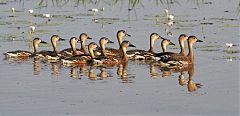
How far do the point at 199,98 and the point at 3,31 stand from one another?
26.4ft

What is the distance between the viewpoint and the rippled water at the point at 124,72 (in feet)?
37.4

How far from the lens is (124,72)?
1495 centimetres

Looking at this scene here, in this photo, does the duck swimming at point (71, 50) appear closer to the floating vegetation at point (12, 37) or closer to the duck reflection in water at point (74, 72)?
the duck reflection in water at point (74, 72)

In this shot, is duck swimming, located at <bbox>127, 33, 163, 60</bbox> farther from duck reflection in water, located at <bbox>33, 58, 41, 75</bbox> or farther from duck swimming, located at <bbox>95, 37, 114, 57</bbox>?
duck reflection in water, located at <bbox>33, 58, 41, 75</bbox>

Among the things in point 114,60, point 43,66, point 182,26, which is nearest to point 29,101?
point 43,66

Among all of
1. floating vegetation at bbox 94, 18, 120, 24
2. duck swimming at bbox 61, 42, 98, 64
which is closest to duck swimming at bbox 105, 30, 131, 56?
duck swimming at bbox 61, 42, 98, 64

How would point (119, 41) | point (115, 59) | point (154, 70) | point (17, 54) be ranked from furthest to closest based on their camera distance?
1. point (119, 41)
2. point (115, 59)
3. point (17, 54)
4. point (154, 70)

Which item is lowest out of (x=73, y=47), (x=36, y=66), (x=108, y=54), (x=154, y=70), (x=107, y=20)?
(x=154, y=70)

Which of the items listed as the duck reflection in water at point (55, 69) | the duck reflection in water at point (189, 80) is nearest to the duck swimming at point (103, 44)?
the duck reflection in water at point (55, 69)

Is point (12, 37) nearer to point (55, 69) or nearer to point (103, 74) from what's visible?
point (55, 69)

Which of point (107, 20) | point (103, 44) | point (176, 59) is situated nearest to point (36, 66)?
point (103, 44)

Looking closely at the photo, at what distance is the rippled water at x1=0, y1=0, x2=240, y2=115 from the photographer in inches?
448

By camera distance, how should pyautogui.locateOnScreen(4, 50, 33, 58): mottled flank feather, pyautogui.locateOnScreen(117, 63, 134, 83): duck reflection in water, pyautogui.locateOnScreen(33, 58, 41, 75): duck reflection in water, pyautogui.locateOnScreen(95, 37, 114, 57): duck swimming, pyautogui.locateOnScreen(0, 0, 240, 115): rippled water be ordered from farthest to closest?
pyautogui.locateOnScreen(95, 37, 114, 57): duck swimming
pyautogui.locateOnScreen(4, 50, 33, 58): mottled flank feather
pyautogui.locateOnScreen(33, 58, 41, 75): duck reflection in water
pyautogui.locateOnScreen(117, 63, 134, 83): duck reflection in water
pyautogui.locateOnScreen(0, 0, 240, 115): rippled water

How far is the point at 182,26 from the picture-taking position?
63.2 ft
